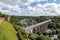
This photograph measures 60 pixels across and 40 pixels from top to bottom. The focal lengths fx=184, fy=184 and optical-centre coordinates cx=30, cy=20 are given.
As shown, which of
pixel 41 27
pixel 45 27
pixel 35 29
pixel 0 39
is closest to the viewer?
pixel 0 39

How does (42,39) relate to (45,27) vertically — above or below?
above

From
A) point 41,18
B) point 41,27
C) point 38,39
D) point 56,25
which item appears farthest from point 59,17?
point 38,39

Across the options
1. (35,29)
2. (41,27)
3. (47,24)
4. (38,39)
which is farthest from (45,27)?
(38,39)

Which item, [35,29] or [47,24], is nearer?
[35,29]

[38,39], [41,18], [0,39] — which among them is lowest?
[41,18]

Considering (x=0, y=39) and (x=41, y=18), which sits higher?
(x=0, y=39)

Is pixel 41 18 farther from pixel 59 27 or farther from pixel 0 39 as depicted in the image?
pixel 0 39

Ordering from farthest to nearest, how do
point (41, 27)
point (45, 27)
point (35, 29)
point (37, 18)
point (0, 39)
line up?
point (37, 18)
point (45, 27)
point (41, 27)
point (35, 29)
point (0, 39)

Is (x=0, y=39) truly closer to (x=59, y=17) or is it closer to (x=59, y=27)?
(x=59, y=27)

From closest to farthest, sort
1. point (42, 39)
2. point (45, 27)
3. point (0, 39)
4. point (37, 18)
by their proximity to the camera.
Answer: point (0, 39) → point (42, 39) → point (45, 27) → point (37, 18)
